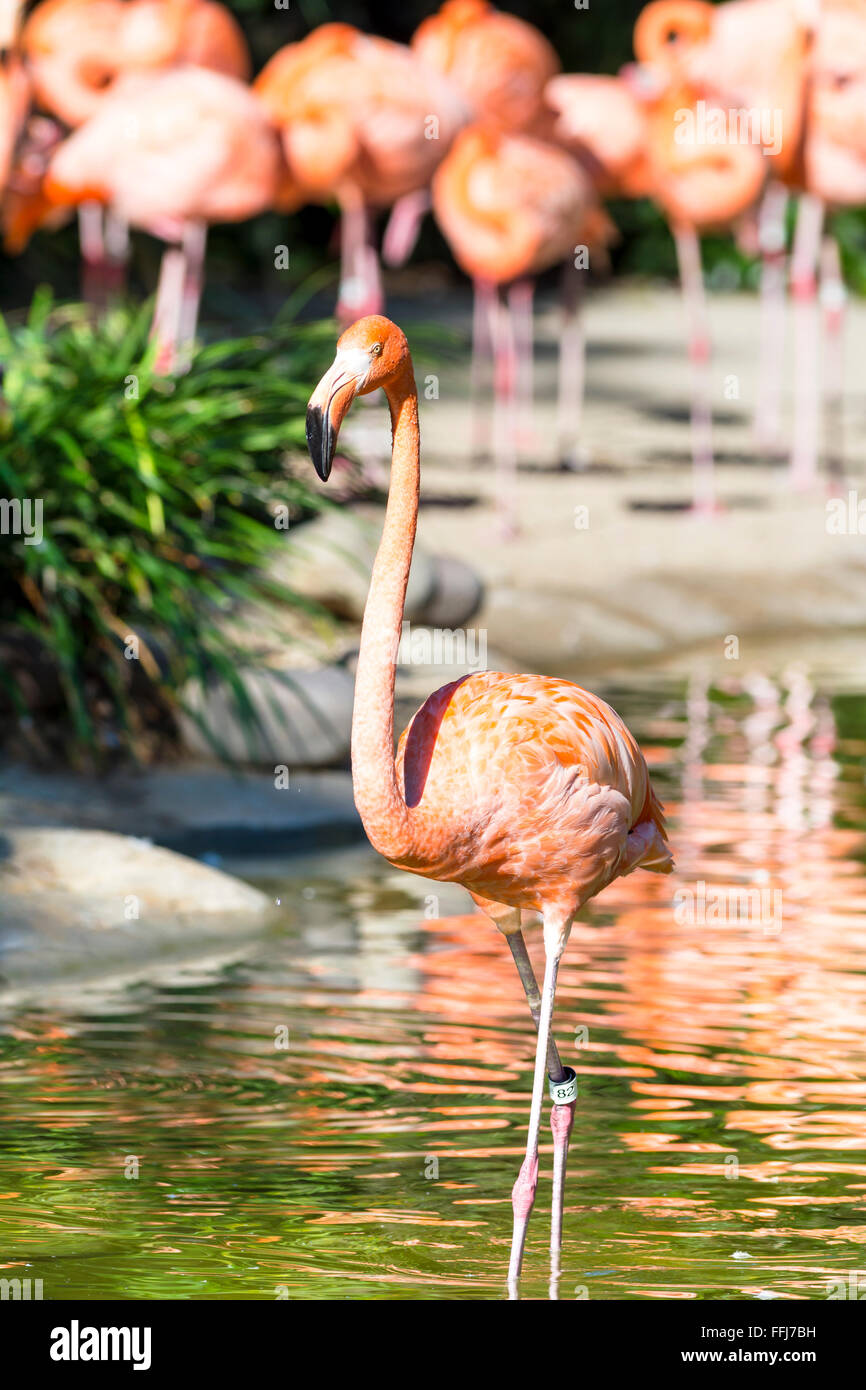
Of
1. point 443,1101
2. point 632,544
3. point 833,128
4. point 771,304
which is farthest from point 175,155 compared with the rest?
point 443,1101

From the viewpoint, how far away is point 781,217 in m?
14.7

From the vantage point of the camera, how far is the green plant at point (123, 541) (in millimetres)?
7512

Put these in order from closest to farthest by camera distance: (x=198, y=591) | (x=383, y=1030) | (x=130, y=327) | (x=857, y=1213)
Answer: (x=857, y=1213) < (x=383, y=1030) < (x=198, y=591) < (x=130, y=327)

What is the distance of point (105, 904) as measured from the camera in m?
6.29

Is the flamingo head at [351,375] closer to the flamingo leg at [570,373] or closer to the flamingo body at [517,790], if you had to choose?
the flamingo body at [517,790]

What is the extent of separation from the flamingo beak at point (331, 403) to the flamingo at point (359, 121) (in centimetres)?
720

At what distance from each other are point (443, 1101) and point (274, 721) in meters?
2.94

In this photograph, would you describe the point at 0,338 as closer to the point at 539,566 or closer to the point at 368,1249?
the point at 539,566

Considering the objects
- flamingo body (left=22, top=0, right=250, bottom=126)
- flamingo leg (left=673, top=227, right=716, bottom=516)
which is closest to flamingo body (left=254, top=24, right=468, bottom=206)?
flamingo body (left=22, top=0, right=250, bottom=126)

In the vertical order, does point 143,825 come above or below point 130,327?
below

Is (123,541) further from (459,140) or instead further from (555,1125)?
(459,140)

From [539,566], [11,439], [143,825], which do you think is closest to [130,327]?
[11,439]

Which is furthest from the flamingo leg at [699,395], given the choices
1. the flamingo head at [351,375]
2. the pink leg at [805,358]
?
the flamingo head at [351,375]
